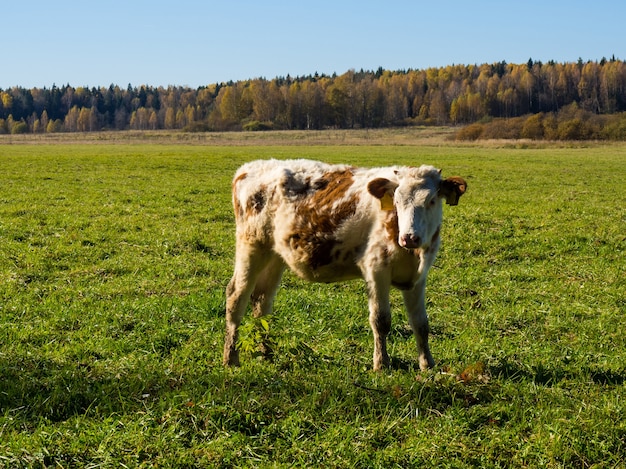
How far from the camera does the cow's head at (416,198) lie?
6.19 metres

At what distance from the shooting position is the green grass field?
4.89 m

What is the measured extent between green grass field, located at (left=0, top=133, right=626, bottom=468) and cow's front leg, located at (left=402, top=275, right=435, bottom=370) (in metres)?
0.24

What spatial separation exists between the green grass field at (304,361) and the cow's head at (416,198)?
140cm

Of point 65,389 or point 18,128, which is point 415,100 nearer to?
point 18,128

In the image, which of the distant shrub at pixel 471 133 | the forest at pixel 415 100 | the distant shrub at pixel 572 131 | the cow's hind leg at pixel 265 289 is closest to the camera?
the cow's hind leg at pixel 265 289

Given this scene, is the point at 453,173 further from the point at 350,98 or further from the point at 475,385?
the point at 350,98

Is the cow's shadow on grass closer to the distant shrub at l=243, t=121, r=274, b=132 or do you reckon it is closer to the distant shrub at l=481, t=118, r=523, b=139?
the distant shrub at l=481, t=118, r=523, b=139

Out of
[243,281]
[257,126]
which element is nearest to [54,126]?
[257,126]

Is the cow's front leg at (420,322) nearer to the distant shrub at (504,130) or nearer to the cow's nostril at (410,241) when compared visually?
the cow's nostril at (410,241)

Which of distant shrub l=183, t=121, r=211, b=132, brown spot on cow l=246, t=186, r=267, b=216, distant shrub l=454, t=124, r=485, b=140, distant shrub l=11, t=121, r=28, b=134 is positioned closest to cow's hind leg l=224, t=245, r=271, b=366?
brown spot on cow l=246, t=186, r=267, b=216

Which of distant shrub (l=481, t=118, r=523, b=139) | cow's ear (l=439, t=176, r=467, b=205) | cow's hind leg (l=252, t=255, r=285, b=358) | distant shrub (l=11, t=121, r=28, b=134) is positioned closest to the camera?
cow's ear (l=439, t=176, r=467, b=205)

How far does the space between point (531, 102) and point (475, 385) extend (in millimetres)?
176955

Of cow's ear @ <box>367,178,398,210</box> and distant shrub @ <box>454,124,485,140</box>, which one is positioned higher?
distant shrub @ <box>454,124,485,140</box>

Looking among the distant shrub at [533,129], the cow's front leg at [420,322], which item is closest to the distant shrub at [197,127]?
the distant shrub at [533,129]
